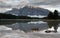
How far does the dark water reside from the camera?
1.79 meters

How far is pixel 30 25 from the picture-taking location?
1.85 m

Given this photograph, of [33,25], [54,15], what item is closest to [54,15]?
[54,15]

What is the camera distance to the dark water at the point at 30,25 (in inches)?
70.4

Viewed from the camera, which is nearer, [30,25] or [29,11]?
[30,25]

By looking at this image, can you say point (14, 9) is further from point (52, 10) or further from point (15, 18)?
point (52, 10)

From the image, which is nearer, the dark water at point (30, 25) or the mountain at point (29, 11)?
the dark water at point (30, 25)

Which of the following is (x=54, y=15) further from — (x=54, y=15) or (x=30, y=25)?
(x=30, y=25)

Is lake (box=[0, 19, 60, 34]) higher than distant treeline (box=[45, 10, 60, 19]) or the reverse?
the reverse

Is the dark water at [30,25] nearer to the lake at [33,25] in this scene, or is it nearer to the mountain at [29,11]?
the lake at [33,25]

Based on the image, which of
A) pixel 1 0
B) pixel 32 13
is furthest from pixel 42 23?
pixel 1 0

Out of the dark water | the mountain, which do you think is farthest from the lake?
the mountain

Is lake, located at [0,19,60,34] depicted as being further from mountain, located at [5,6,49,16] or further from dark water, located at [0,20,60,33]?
mountain, located at [5,6,49,16]

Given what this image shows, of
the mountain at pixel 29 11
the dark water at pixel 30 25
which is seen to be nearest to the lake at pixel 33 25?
the dark water at pixel 30 25

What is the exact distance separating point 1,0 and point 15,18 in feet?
1.02
